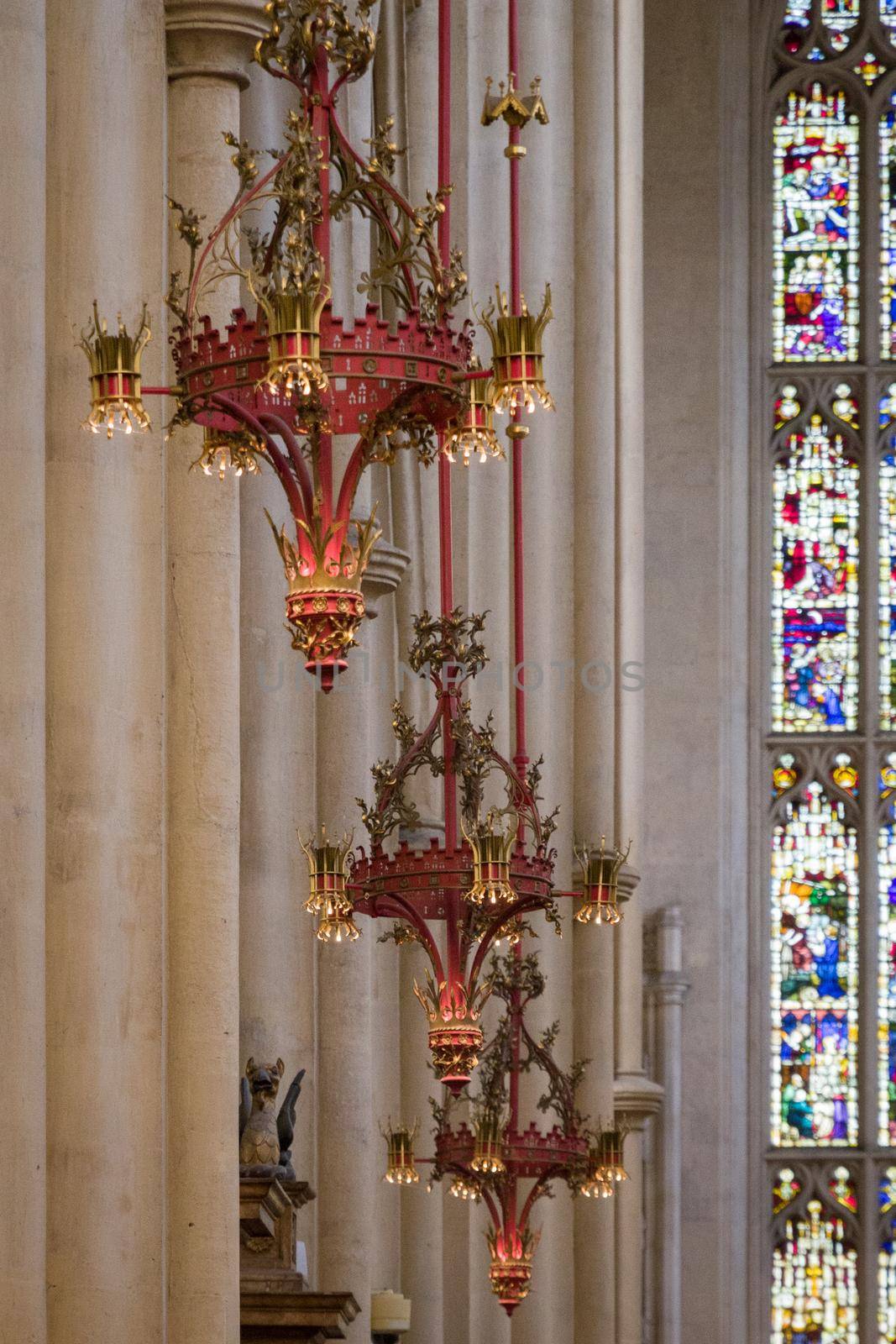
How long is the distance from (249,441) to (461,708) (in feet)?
15.4

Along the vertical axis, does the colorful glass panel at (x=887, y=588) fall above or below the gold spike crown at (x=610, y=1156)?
above

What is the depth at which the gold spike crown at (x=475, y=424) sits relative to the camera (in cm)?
870

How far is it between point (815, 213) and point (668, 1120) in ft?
31.1

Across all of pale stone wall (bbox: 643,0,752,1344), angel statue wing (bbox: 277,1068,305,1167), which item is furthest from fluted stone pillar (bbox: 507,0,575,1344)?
angel statue wing (bbox: 277,1068,305,1167)

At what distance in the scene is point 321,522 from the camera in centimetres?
838

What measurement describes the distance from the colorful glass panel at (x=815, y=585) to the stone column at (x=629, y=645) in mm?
6387

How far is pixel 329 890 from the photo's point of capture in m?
12.6

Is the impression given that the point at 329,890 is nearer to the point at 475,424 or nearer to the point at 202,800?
the point at 202,800

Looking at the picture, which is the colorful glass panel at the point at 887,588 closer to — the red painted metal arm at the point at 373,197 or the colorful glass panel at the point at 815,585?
the colorful glass panel at the point at 815,585

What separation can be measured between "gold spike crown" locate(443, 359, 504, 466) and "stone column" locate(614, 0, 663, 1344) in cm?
1230

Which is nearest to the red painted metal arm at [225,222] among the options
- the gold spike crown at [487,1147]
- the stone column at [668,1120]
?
the gold spike crown at [487,1147]

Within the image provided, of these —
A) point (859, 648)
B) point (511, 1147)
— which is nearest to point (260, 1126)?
point (511, 1147)

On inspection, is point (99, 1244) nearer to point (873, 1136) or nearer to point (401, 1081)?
point (401, 1081)

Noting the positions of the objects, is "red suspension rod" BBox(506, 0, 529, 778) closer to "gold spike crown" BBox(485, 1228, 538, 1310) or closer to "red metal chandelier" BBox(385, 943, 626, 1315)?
"red metal chandelier" BBox(385, 943, 626, 1315)
